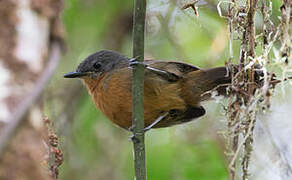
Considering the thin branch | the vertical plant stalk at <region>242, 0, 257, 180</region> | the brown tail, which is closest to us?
the thin branch

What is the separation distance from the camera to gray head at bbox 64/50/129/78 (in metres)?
4.39

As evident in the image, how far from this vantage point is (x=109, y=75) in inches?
166

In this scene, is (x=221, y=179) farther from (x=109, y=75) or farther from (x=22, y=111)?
(x=22, y=111)

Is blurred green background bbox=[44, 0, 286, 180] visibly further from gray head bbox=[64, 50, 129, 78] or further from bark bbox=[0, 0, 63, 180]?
bark bbox=[0, 0, 63, 180]

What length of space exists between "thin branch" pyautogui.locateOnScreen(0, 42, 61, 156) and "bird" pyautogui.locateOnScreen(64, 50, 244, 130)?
2.51m

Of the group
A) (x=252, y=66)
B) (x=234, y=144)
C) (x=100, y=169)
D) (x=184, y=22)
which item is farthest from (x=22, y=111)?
(x=184, y=22)

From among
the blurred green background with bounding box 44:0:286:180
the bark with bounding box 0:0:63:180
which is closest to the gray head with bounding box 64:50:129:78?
the blurred green background with bounding box 44:0:286:180

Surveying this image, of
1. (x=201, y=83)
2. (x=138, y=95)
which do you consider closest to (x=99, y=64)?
(x=201, y=83)

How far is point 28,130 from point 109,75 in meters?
2.91

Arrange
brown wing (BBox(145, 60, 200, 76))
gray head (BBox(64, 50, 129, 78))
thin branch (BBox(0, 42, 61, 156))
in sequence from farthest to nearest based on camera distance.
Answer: gray head (BBox(64, 50, 129, 78)) → brown wing (BBox(145, 60, 200, 76)) → thin branch (BBox(0, 42, 61, 156))

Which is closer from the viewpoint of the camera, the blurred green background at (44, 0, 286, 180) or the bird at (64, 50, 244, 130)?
the bird at (64, 50, 244, 130)

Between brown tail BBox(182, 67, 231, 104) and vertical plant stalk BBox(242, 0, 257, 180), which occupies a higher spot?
vertical plant stalk BBox(242, 0, 257, 180)

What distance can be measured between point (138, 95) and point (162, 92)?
143cm

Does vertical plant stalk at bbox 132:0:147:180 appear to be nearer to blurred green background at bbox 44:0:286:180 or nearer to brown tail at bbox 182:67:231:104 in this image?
brown tail at bbox 182:67:231:104
